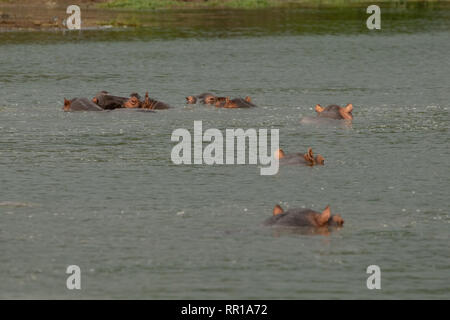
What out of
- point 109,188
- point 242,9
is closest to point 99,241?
point 109,188

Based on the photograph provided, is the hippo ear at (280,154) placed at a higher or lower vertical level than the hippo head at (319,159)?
higher

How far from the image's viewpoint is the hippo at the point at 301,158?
25516 millimetres

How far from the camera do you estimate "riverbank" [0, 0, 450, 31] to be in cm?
8719

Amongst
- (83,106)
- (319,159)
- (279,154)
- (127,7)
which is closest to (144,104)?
(83,106)

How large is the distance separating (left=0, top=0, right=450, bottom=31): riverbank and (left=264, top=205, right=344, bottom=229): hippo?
215 ft

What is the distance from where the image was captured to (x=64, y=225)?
772 inches

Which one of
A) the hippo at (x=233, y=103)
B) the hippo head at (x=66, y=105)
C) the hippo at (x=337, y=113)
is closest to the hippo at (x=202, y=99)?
the hippo at (x=233, y=103)

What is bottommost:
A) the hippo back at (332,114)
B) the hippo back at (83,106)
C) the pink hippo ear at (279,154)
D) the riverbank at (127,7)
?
the pink hippo ear at (279,154)

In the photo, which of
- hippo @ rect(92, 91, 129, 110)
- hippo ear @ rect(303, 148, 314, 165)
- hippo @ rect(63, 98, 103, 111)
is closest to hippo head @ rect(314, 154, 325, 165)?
hippo ear @ rect(303, 148, 314, 165)

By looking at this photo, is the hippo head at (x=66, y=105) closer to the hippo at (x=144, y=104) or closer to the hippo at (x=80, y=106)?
the hippo at (x=80, y=106)

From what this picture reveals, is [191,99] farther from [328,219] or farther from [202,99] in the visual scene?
[328,219]

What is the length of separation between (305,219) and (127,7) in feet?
314

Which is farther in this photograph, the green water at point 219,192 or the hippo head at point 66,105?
the hippo head at point 66,105

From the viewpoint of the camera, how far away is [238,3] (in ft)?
390
